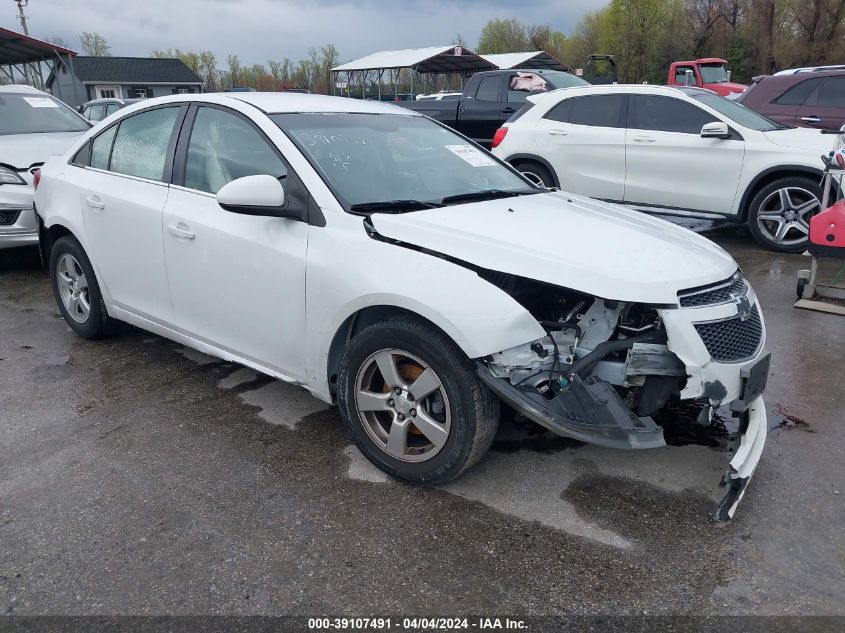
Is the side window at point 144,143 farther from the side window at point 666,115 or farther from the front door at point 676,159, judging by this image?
the side window at point 666,115

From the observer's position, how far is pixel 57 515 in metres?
2.95

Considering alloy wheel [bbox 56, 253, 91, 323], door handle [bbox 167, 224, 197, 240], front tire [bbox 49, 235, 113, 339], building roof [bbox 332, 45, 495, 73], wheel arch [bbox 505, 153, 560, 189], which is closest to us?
door handle [bbox 167, 224, 197, 240]

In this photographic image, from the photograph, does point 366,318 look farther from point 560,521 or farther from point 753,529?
point 753,529

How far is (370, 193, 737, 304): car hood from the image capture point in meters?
2.78

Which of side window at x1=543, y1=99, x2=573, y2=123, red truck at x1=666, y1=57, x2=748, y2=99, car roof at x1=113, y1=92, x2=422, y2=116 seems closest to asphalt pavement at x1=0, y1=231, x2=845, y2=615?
car roof at x1=113, y1=92, x2=422, y2=116

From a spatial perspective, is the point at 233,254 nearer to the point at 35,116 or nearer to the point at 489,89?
the point at 35,116

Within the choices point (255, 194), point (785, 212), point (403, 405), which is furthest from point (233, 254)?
point (785, 212)

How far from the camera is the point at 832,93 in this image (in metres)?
9.66

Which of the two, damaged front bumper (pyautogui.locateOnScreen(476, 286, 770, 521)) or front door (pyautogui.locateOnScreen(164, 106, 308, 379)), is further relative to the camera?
front door (pyautogui.locateOnScreen(164, 106, 308, 379))

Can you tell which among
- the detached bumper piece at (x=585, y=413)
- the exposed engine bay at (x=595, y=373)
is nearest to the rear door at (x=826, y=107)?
the exposed engine bay at (x=595, y=373)

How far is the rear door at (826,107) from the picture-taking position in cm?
957

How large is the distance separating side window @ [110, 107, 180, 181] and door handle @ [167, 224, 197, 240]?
1.29 feet

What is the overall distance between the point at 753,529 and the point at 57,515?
2.89 metres

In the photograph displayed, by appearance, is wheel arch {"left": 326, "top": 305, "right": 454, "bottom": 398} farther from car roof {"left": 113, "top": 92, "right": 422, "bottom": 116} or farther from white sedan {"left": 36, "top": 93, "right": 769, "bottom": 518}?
car roof {"left": 113, "top": 92, "right": 422, "bottom": 116}
